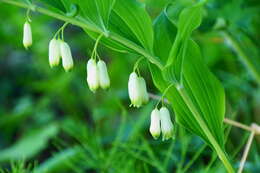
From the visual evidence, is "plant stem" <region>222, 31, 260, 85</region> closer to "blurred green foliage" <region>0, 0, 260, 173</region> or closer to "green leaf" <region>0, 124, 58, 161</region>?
"blurred green foliage" <region>0, 0, 260, 173</region>

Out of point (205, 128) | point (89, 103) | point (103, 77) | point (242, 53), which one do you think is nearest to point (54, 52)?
point (103, 77)

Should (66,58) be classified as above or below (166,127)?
above

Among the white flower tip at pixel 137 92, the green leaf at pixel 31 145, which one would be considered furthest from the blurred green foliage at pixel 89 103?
the white flower tip at pixel 137 92

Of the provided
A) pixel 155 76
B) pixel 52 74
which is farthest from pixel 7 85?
pixel 155 76

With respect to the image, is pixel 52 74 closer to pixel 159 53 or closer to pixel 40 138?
pixel 40 138

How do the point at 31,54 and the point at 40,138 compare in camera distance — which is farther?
the point at 31,54

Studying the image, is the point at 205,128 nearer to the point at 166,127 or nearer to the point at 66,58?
the point at 166,127
